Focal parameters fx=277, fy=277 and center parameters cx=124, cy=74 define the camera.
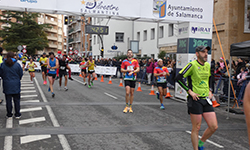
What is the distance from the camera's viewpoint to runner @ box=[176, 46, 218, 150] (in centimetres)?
492

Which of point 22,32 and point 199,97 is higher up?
point 22,32

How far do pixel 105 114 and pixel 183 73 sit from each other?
4.36 metres

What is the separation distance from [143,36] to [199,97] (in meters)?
38.3

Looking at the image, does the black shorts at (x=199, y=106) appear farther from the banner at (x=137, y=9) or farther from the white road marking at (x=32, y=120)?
the banner at (x=137, y=9)

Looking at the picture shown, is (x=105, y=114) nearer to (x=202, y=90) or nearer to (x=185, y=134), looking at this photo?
(x=185, y=134)

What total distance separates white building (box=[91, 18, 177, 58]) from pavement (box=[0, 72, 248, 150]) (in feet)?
41.8

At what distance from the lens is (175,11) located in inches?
517

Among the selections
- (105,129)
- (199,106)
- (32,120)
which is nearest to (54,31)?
(32,120)

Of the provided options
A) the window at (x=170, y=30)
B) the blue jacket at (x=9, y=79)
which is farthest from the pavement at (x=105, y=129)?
the window at (x=170, y=30)

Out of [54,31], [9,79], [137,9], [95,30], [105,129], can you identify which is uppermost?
[54,31]

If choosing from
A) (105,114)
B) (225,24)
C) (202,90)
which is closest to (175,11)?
(105,114)

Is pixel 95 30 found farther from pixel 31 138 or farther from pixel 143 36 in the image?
pixel 143 36

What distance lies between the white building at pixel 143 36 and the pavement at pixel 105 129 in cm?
1275

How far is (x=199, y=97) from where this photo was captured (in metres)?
5.09
